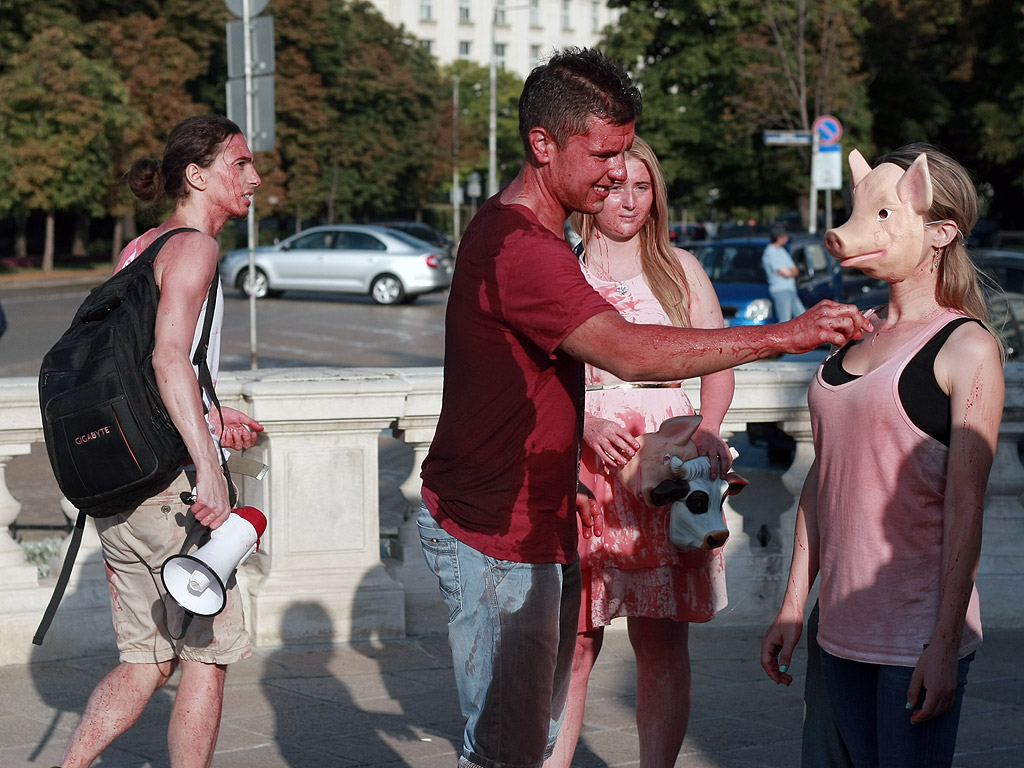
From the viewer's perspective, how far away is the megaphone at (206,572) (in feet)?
10.7

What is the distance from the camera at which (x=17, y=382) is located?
5020mm

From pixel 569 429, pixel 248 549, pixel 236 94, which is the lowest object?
pixel 248 549

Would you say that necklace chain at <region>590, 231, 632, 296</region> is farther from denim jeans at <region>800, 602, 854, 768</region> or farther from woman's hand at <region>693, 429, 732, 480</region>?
denim jeans at <region>800, 602, 854, 768</region>

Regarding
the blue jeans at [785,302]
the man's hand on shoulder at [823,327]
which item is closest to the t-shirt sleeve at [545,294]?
the man's hand on shoulder at [823,327]

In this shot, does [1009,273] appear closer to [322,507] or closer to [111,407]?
[322,507]

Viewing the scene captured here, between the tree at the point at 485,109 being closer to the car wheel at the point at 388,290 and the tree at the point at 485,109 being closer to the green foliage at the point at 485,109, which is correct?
the green foliage at the point at 485,109

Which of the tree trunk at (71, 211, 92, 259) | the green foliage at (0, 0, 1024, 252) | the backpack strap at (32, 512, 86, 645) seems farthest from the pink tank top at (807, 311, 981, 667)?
the tree trunk at (71, 211, 92, 259)

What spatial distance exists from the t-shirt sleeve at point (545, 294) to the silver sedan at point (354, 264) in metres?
24.0

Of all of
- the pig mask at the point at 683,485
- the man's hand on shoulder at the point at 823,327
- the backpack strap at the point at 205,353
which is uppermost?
the man's hand on shoulder at the point at 823,327

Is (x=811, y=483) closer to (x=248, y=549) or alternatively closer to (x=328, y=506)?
(x=248, y=549)

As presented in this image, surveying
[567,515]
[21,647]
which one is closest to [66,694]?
[21,647]

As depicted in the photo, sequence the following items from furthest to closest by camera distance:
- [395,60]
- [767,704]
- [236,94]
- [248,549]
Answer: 1. [395,60]
2. [236,94]
3. [767,704]
4. [248,549]

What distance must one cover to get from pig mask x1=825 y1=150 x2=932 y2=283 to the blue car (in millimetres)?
13470

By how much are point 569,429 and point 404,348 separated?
1652 cm
